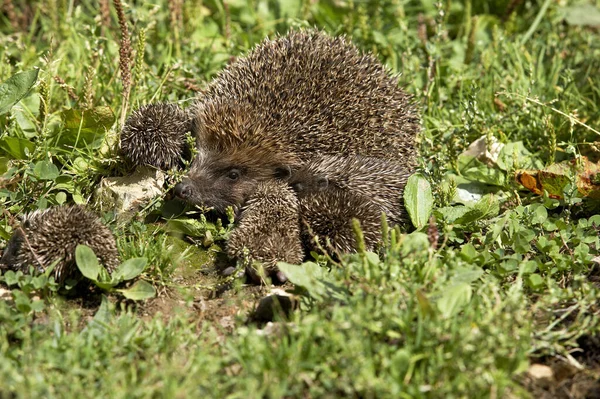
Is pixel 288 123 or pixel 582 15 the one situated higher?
pixel 582 15

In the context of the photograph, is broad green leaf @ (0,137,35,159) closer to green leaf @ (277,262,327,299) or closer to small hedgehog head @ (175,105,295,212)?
small hedgehog head @ (175,105,295,212)

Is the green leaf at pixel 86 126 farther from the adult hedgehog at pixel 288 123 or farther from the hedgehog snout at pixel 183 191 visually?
the hedgehog snout at pixel 183 191

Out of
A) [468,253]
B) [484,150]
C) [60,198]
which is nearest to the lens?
[468,253]

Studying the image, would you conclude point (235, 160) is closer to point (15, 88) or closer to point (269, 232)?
point (269, 232)

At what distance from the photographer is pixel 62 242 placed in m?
4.82

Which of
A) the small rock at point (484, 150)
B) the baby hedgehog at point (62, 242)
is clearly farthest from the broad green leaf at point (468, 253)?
the baby hedgehog at point (62, 242)

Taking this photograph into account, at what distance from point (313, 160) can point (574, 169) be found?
2029mm

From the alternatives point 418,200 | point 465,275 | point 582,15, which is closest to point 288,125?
point 418,200

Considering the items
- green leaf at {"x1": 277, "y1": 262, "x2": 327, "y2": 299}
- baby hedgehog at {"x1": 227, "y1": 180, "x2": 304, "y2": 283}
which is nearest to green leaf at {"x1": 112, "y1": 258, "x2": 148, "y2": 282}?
baby hedgehog at {"x1": 227, "y1": 180, "x2": 304, "y2": 283}

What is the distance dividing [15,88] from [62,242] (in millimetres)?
1497

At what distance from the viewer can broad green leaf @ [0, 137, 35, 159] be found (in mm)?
5820

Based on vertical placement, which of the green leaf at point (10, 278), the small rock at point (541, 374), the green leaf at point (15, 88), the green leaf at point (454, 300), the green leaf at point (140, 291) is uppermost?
the green leaf at point (15, 88)

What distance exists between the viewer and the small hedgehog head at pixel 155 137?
234 inches

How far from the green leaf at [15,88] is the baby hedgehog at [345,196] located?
2039mm
